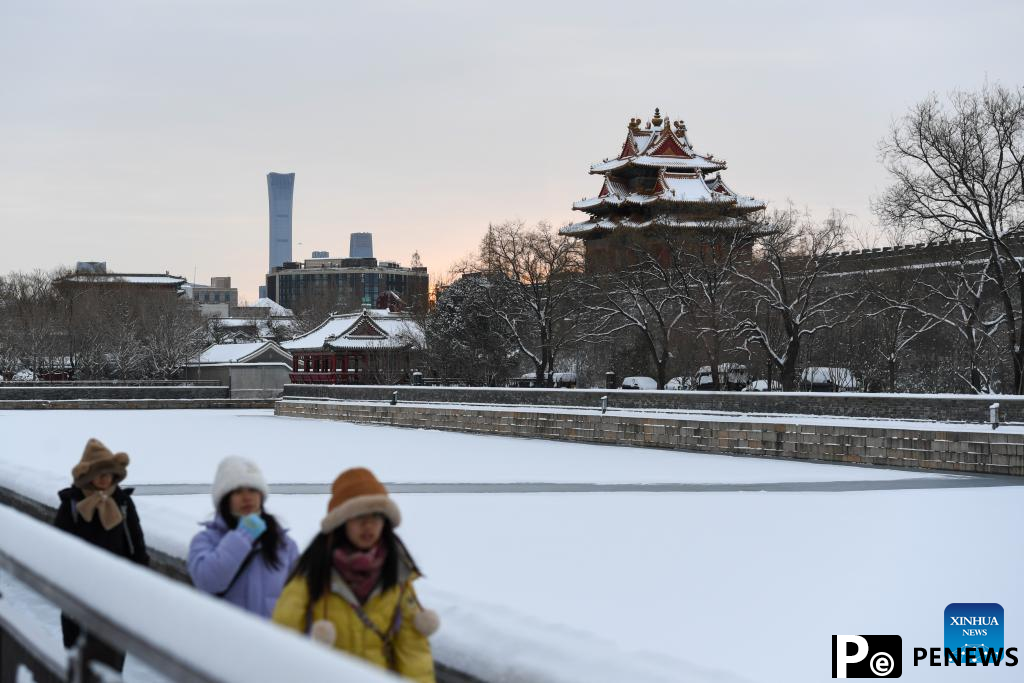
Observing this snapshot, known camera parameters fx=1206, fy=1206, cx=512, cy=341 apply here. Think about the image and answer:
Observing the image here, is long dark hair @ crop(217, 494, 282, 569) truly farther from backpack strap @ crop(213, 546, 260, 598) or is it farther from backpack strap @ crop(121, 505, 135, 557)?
backpack strap @ crop(121, 505, 135, 557)

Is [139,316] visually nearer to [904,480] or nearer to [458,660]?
[904,480]

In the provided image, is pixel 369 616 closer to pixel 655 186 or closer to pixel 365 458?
pixel 365 458

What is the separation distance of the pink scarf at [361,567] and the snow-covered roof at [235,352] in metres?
63.5

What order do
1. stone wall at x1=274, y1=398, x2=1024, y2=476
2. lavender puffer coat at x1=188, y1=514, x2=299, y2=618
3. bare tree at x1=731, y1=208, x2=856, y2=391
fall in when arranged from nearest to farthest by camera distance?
lavender puffer coat at x1=188, y1=514, x2=299, y2=618, stone wall at x1=274, y1=398, x2=1024, y2=476, bare tree at x1=731, y1=208, x2=856, y2=391

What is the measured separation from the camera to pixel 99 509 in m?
5.84

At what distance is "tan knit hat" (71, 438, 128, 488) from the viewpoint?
5.77 m

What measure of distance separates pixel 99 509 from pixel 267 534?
1.78m

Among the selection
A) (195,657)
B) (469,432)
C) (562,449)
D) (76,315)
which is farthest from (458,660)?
(76,315)

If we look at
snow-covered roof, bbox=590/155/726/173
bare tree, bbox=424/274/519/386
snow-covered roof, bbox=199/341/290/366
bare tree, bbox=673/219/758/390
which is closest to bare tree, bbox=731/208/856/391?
bare tree, bbox=673/219/758/390

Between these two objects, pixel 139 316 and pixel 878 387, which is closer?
pixel 878 387

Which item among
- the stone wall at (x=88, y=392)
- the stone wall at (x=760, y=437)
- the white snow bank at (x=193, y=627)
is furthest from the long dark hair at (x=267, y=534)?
Answer: the stone wall at (x=88, y=392)

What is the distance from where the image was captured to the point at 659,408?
28.4 m

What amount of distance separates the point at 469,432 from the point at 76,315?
4616 centimetres

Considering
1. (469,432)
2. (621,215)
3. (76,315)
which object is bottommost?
(469,432)
